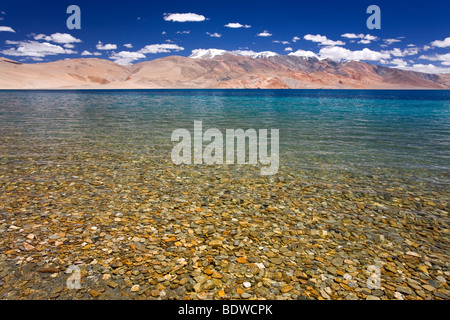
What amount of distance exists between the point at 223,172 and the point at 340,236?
5.77 m

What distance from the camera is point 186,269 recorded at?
217 inches

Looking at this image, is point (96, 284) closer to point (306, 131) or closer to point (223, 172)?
point (223, 172)

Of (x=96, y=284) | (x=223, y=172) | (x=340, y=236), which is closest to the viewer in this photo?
(x=96, y=284)

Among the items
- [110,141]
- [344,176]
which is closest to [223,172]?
[344,176]

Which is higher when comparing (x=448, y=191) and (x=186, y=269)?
(x=448, y=191)

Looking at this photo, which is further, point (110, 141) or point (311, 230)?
point (110, 141)

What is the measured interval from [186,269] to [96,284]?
1.62 m

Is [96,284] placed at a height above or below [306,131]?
below

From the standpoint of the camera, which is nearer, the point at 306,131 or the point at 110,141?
the point at 110,141

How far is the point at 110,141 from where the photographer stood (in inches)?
682
